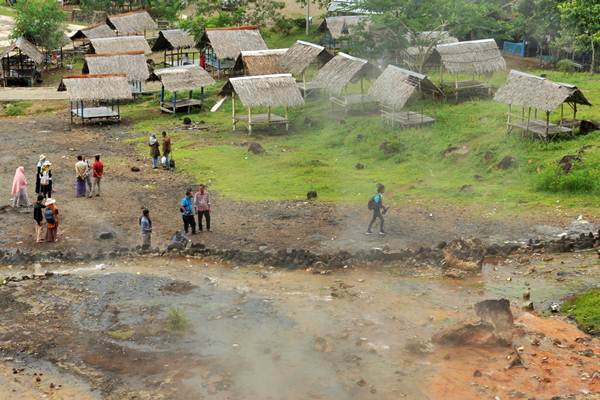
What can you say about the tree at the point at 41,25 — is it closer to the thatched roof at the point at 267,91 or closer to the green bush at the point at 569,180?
the thatched roof at the point at 267,91

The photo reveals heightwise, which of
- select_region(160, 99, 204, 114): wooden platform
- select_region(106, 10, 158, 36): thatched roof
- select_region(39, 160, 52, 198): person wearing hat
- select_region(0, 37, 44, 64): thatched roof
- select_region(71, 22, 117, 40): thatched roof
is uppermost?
select_region(106, 10, 158, 36): thatched roof

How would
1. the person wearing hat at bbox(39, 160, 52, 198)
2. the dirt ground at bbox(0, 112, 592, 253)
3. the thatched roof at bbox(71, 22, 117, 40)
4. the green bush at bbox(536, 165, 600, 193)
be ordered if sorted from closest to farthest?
the dirt ground at bbox(0, 112, 592, 253), the green bush at bbox(536, 165, 600, 193), the person wearing hat at bbox(39, 160, 52, 198), the thatched roof at bbox(71, 22, 117, 40)

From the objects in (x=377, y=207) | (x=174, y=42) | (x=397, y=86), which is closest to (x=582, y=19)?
(x=397, y=86)

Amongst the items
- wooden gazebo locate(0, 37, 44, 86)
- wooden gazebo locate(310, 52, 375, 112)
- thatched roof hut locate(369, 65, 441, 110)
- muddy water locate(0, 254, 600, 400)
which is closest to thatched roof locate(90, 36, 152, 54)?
wooden gazebo locate(0, 37, 44, 86)

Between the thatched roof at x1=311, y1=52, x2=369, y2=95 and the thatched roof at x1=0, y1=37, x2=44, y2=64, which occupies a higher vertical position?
the thatched roof at x1=0, y1=37, x2=44, y2=64

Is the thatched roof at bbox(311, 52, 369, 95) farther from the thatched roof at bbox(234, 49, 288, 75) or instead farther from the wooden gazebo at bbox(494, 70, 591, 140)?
the wooden gazebo at bbox(494, 70, 591, 140)

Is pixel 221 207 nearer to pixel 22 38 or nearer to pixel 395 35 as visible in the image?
pixel 395 35
